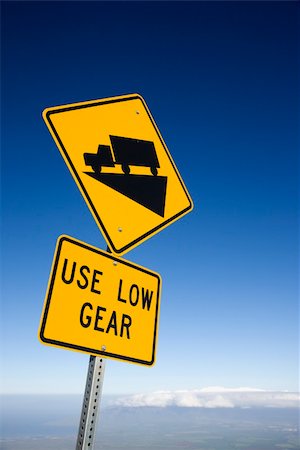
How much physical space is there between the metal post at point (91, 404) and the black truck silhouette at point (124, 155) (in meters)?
1.38

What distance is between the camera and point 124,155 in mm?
2518

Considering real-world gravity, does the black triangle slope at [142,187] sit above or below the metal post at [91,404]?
above

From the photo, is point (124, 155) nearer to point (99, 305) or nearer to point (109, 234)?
point (109, 234)

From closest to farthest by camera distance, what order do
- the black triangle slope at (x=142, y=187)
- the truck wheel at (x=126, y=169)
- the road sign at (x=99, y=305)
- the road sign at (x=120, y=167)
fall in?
the road sign at (x=99, y=305)
the road sign at (x=120, y=167)
the black triangle slope at (x=142, y=187)
the truck wheel at (x=126, y=169)

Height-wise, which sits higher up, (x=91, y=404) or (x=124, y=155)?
(x=124, y=155)

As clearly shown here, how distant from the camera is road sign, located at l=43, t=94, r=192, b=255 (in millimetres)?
2207

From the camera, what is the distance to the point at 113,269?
6.86ft

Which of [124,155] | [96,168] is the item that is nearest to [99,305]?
[96,168]

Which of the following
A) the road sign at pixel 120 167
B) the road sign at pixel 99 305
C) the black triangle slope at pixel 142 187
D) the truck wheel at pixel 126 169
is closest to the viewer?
the road sign at pixel 99 305

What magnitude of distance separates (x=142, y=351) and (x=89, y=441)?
611 millimetres

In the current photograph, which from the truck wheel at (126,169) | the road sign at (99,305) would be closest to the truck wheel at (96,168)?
the truck wheel at (126,169)

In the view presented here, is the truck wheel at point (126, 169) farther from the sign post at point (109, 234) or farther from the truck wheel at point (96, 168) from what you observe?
the truck wheel at point (96, 168)

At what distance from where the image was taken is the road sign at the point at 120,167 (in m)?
2.21

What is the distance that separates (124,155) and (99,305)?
1.27 m
